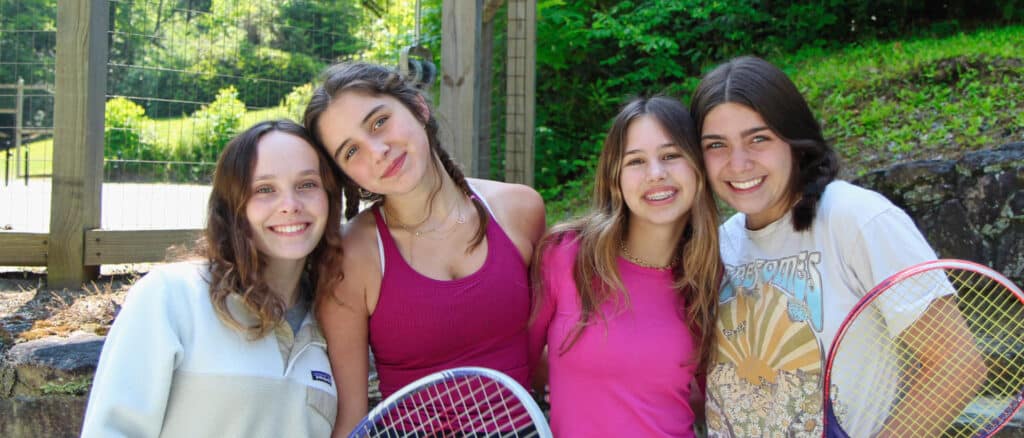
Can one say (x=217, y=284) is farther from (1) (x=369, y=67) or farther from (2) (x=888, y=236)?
(2) (x=888, y=236)

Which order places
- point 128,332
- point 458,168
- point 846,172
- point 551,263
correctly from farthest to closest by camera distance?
point 846,172, point 458,168, point 551,263, point 128,332

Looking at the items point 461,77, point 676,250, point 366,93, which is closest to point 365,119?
point 366,93

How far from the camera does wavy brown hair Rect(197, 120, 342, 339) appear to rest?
232 centimetres

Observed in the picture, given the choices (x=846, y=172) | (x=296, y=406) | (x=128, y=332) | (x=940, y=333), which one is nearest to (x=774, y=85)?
(x=940, y=333)

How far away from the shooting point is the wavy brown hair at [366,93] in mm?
2600

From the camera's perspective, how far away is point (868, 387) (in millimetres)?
2275

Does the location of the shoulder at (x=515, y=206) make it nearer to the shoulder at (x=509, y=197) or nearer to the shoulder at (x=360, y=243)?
the shoulder at (x=509, y=197)

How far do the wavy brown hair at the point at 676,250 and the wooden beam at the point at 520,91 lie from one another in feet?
8.63

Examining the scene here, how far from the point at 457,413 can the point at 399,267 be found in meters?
0.46

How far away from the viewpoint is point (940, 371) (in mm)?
2164

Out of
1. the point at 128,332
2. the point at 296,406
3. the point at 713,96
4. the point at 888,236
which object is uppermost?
the point at 713,96

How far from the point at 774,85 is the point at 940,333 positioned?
2.67 ft

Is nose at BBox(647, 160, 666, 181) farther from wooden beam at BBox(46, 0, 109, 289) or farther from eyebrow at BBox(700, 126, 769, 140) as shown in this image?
wooden beam at BBox(46, 0, 109, 289)

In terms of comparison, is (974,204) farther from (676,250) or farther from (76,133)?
(76,133)
